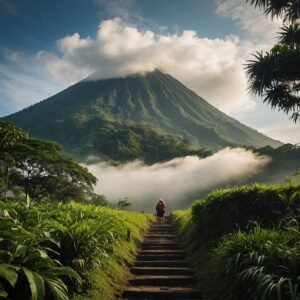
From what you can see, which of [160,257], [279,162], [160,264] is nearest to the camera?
[160,264]

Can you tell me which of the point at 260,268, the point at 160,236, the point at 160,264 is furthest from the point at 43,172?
the point at 260,268

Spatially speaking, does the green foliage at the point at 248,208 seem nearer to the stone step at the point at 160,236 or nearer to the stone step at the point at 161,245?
the stone step at the point at 161,245

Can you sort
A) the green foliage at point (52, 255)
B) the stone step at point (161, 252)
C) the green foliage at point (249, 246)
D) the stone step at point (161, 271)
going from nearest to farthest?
the green foliage at point (52, 255), the green foliage at point (249, 246), the stone step at point (161, 271), the stone step at point (161, 252)

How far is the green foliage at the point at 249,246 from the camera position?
5.36m

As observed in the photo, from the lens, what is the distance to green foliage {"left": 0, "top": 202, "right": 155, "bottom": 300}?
484 cm

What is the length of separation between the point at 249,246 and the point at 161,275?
3.38m

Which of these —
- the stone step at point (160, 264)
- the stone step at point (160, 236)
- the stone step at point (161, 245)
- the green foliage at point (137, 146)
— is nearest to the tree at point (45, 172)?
the stone step at point (160, 236)

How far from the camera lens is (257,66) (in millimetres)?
13000

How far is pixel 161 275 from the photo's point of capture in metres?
9.32

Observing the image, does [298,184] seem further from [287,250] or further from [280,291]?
[280,291]

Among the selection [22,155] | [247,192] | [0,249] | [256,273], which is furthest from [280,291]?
[22,155]

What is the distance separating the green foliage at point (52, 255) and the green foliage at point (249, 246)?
1958 millimetres

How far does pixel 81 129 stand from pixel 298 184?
7307 inches

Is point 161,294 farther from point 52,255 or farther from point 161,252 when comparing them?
point 161,252
